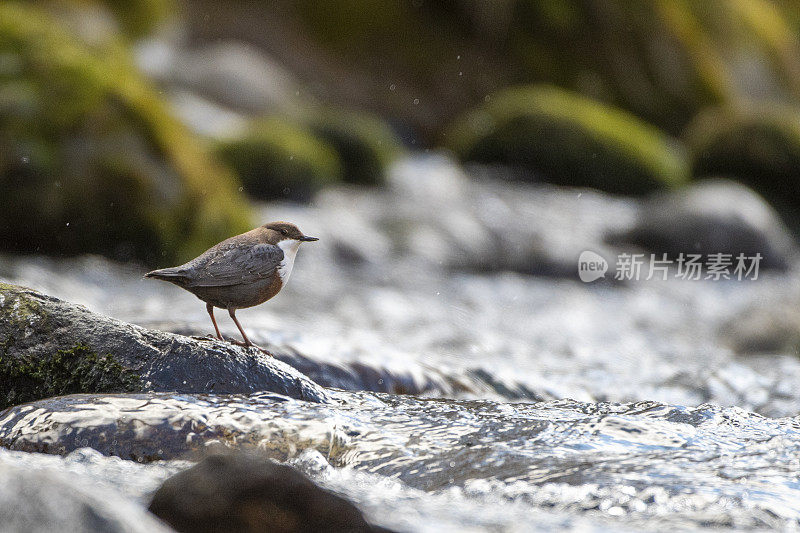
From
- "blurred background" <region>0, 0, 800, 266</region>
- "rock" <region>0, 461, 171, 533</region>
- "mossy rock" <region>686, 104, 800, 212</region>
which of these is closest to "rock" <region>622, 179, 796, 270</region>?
"blurred background" <region>0, 0, 800, 266</region>

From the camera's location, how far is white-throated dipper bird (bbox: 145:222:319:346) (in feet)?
10.1

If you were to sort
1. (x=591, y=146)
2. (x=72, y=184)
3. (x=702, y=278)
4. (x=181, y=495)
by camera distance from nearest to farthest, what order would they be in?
(x=181, y=495), (x=72, y=184), (x=702, y=278), (x=591, y=146)

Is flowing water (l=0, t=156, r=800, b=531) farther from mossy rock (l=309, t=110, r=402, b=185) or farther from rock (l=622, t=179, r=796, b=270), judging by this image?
mossy rock (l=309, t=110, r=402, b=185)

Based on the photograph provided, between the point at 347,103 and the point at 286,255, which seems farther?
the point at 347,103

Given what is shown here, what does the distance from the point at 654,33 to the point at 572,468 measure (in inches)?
638

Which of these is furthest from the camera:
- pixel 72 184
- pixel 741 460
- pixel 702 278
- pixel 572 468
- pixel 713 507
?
pixel 702 278

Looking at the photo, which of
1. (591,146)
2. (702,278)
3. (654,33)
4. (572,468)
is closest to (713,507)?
(572,468)

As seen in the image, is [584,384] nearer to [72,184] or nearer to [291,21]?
[72,184]

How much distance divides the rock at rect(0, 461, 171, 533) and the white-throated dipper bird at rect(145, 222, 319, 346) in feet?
4.03

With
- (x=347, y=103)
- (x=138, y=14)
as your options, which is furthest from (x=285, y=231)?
(x=347, y=103)

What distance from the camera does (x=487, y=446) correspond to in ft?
10.5

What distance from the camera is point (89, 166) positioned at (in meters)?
6.94
